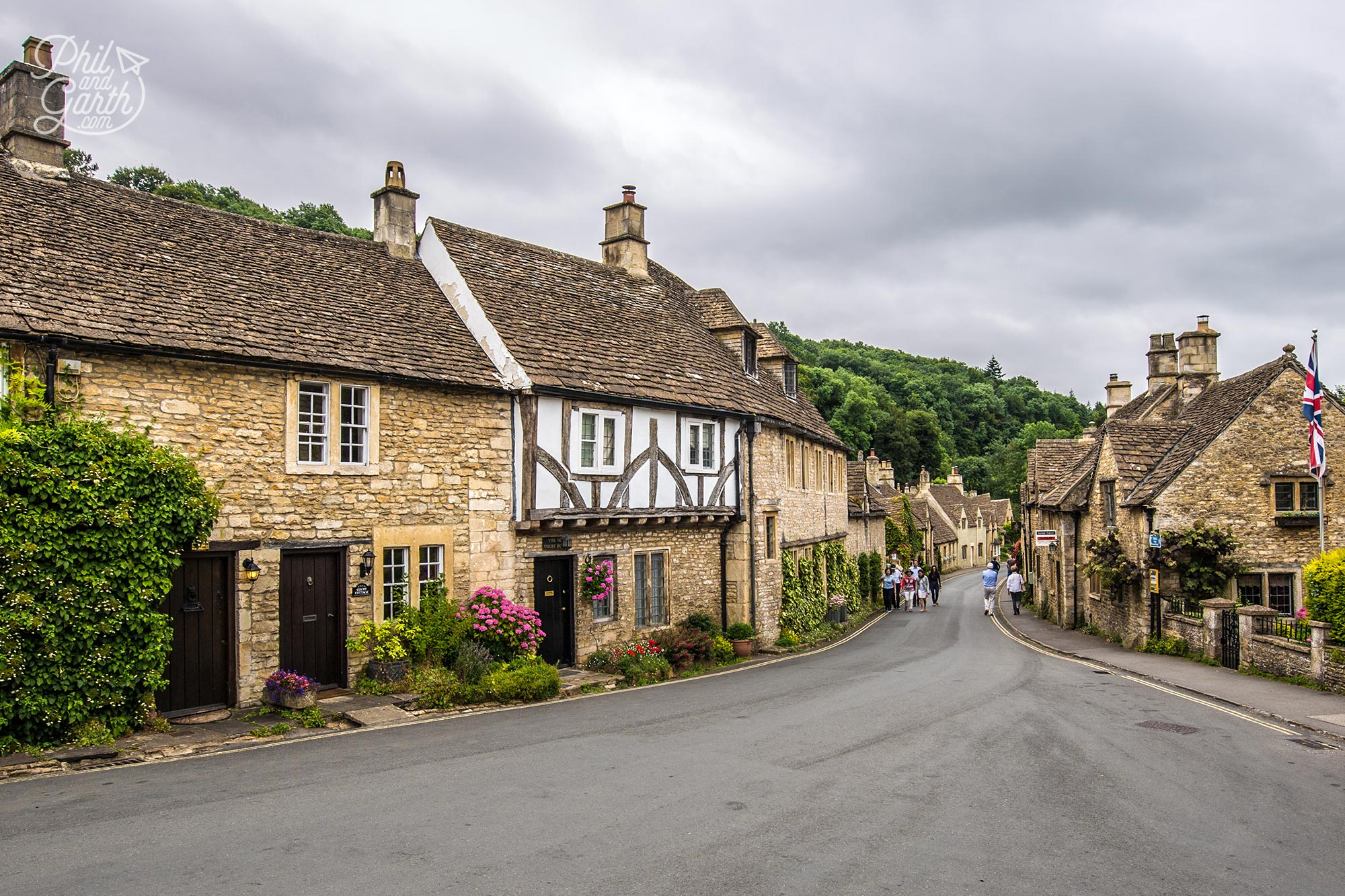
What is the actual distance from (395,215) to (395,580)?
8.88 meters

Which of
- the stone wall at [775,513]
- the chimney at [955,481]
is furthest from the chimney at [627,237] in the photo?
the chimney at [955,481]

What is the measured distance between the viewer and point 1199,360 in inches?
1202

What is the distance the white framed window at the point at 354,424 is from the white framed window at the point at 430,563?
6.61ft

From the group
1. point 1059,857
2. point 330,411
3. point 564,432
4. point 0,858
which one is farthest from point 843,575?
point 0,858

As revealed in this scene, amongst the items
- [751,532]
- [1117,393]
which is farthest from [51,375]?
[1117,393]

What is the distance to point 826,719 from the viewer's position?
1334 centimetres

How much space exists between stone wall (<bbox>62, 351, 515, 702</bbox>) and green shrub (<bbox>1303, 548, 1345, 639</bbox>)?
1509cm

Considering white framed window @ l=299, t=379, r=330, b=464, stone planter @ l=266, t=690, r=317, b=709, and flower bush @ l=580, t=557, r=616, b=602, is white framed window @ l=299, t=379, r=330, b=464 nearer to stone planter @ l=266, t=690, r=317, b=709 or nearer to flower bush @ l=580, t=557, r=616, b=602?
stone planter @ l=266, t=690, r=317, b=709

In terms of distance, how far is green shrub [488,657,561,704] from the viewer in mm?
14875

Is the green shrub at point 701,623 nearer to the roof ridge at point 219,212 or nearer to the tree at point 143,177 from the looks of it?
A: the roof ridge at point 219,212

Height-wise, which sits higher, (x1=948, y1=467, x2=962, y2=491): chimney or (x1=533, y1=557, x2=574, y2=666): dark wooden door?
(x1=948, y1=467, x2=962, y2=491): chimney

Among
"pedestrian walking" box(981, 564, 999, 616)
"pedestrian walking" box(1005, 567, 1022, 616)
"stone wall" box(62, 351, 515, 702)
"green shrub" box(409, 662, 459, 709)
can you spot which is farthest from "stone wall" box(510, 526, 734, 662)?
"pedestrian walking" box(1005, 567, 1022, 616)

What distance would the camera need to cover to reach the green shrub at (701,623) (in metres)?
21.4

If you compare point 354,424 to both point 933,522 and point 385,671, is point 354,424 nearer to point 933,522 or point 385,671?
point 385,671
